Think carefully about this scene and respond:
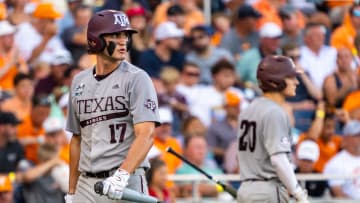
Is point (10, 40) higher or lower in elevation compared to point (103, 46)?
lower

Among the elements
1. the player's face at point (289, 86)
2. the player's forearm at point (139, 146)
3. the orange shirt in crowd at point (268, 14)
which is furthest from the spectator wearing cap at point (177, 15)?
the player's forearm at point (139, 146)

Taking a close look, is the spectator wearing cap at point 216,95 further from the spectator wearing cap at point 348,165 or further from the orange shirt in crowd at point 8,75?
the orange shirt in crowd at point 8,75

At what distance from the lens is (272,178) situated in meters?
9.49

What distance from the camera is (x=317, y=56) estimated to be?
15.5 metres

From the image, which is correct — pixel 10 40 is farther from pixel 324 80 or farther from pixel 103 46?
pixel 103 46

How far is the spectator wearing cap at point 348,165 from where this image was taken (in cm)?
1305

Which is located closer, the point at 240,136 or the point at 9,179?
the point at 240,136

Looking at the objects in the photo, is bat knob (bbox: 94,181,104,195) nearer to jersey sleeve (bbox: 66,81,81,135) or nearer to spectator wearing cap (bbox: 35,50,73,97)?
jersey sleeve (bbox: 66,81,81,135)

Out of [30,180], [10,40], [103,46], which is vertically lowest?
[30,180]

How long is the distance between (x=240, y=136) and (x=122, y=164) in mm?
2144

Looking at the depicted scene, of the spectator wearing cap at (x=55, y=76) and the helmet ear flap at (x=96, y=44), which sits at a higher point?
the helmet ear flap at (x=96, y=44)

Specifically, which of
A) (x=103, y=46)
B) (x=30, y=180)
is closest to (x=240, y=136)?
(x=103, y=46)

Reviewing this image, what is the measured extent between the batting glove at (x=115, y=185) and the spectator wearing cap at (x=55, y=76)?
643cm

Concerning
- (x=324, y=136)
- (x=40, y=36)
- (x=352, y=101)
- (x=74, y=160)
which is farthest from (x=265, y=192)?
(x=40, y=36)
